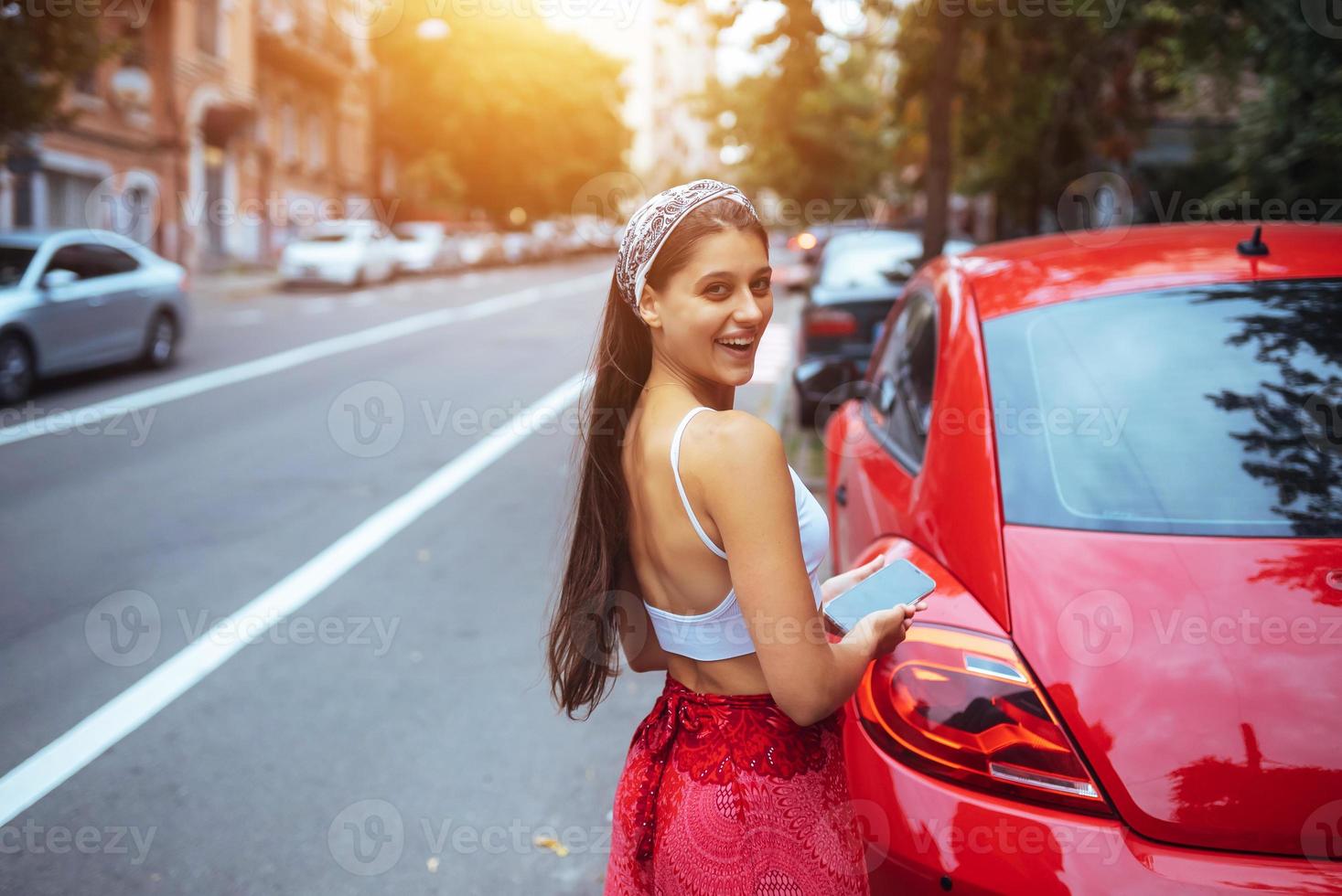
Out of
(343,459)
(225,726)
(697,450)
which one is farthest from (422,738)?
(343,459)

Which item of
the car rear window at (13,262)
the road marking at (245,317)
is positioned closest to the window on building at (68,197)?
the road marking at (245,317)

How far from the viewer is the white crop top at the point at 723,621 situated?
172 cm

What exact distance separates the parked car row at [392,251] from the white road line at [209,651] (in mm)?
18795

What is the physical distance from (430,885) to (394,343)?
46.6 ft

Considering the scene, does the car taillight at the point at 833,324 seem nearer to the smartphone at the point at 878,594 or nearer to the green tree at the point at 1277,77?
the green tree at the point at 1277,77

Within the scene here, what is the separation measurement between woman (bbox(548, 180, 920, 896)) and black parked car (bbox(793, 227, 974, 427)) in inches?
242

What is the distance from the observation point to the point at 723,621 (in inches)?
68.2

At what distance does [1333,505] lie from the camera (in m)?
2.38

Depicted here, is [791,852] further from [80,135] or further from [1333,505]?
[80,135]

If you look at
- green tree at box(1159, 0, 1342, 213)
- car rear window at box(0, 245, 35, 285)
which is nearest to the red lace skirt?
green tree at box(1159, 0, 1342, 213)

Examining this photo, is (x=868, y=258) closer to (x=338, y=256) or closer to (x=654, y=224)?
(x=654, y=224)

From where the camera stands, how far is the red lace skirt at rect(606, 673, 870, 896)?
171 centimetres

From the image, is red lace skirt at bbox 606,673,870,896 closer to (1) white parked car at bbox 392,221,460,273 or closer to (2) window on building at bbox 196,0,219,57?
(1) white parked car at bbox 392,221,460,273

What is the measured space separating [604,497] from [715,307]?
356 millimetres
